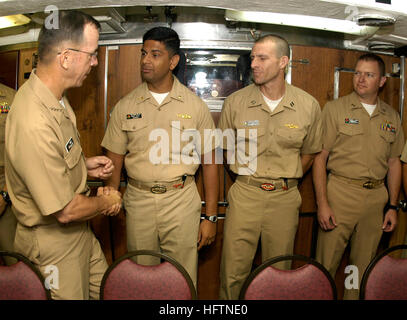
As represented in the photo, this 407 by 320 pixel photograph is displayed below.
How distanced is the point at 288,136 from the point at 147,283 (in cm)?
147

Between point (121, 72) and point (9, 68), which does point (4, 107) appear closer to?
point (9, 68)

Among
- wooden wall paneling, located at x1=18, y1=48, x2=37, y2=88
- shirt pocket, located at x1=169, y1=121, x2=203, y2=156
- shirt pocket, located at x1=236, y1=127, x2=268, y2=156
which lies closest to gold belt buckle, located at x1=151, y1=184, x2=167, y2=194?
shirt pocket, located at x1=169, y1=121, x2=203, y2=156

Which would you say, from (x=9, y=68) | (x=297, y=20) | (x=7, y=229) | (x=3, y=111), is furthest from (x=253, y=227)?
(x=9, y=68)

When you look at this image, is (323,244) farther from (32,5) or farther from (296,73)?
(32,5)

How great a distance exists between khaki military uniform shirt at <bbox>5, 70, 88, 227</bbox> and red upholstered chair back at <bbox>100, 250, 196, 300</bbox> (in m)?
0.43

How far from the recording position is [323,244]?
8.71ft

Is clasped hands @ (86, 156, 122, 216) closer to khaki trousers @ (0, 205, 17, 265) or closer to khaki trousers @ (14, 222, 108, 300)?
khaki trousers @ (14, 222, 108, 300)

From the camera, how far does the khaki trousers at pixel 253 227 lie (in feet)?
7.80

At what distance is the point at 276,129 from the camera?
7.88ft

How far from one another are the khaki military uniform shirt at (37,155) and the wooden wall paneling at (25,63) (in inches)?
63.1

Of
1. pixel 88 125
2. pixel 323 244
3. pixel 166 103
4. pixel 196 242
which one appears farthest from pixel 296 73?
pixel 88 125

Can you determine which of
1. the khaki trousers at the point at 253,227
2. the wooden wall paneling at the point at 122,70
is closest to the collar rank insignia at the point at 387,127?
the khaki trousers at the point at 253,227

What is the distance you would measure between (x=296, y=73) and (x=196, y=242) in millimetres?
1670

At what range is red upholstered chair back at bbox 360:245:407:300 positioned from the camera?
1.56m
